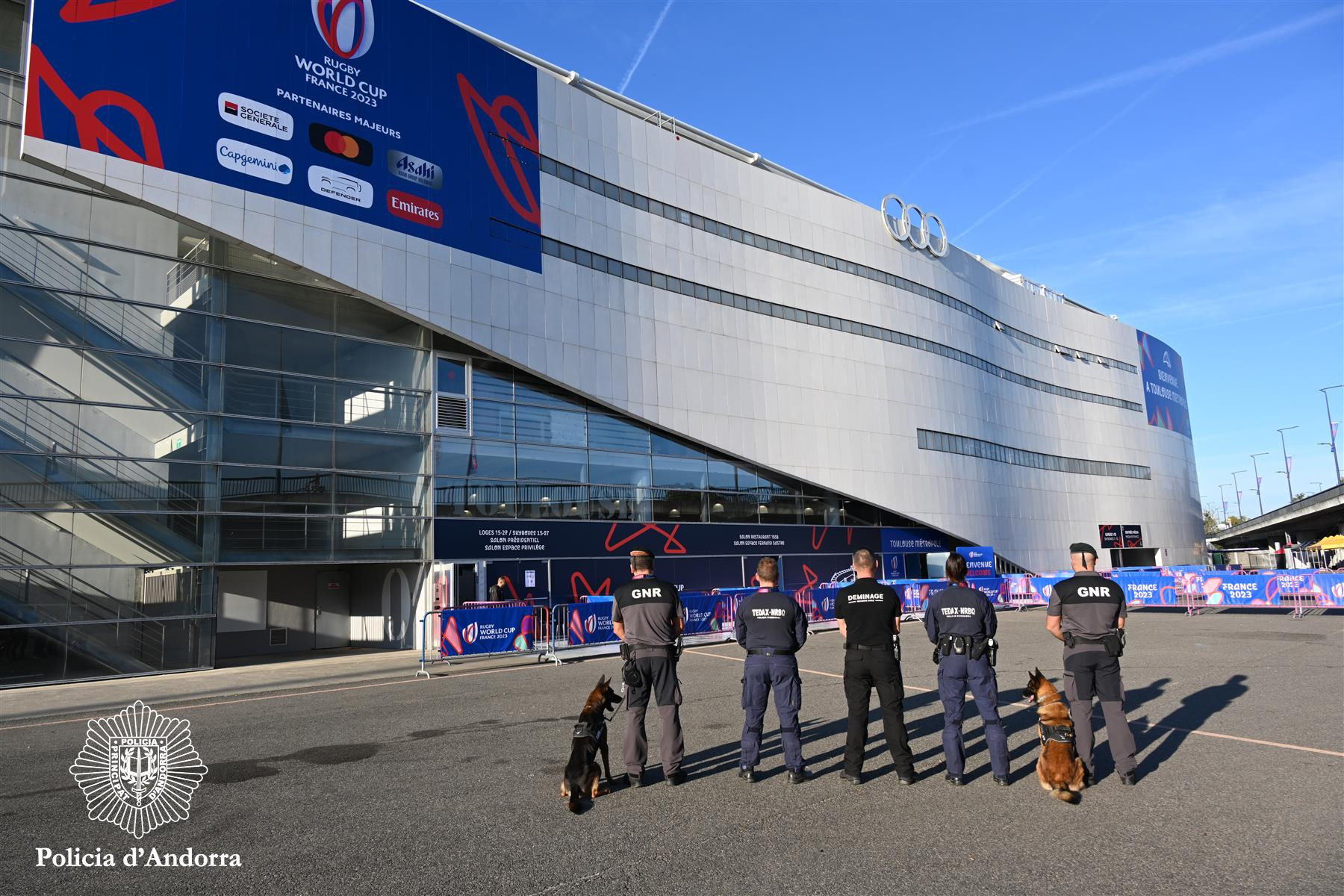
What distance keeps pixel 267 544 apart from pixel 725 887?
690 inches

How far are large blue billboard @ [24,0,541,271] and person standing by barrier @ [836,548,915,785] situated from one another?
17.8m

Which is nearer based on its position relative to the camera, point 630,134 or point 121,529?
point 121,529

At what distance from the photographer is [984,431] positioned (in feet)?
132

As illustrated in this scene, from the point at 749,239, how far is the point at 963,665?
26.0 m

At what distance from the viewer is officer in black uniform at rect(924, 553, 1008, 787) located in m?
6.45

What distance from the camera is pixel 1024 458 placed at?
143ft

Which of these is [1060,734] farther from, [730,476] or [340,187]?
[730,476]

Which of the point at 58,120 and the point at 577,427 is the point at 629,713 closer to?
the point at 58,120

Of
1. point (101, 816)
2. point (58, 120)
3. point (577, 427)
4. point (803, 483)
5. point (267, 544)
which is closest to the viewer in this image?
point (101, 816)

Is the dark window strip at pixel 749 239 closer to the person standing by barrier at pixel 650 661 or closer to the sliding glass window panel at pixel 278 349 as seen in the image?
the sliding glass window panel at pixel 278 349

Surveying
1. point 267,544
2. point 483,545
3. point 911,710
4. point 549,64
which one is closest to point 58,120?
point 267,544

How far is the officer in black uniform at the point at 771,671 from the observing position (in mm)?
6617

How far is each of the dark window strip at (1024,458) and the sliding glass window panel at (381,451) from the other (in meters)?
22.2

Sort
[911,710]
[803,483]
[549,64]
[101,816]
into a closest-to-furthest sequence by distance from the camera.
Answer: [101,816] → [911,710] → [549,64] → [803,483]
